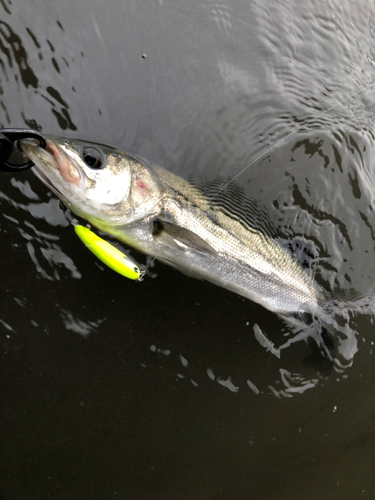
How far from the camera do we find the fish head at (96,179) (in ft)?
6.61

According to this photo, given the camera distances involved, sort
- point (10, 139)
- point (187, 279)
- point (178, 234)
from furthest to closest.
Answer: point (187, 279), point (178, 234), point (10, 139)

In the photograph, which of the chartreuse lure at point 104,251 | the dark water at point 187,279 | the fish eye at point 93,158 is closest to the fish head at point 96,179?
the fish eye at point 93,158

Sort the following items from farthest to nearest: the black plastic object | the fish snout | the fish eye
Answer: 1. the fish eye
2. the fish snout
3. the black plastic object

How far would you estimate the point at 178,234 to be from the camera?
93.9 inches

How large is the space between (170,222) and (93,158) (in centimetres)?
60

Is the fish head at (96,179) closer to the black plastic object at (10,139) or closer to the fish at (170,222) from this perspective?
the fish at (170,222)

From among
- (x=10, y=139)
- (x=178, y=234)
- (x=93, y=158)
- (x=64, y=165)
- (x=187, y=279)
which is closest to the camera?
(x=10, y=139)

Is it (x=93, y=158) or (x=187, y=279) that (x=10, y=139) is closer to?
(x=93, y=158)

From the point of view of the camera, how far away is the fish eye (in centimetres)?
213

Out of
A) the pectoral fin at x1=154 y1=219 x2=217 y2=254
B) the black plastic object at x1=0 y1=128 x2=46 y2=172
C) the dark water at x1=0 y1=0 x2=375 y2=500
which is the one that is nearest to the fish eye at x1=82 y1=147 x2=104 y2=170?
the black plastic object at x1=0 y1=128 x2=46 y2=172

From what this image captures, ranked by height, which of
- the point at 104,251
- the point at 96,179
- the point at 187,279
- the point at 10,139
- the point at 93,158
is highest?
the point at 10,139

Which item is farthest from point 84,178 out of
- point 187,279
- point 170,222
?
point 187,279

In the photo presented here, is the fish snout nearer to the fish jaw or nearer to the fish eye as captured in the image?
the fish jaw

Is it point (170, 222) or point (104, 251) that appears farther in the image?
point (170, 222)
